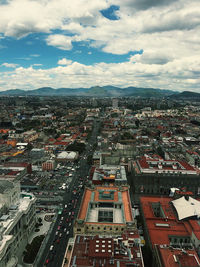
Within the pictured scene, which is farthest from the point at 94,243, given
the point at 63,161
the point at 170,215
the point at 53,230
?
the point at 63,161

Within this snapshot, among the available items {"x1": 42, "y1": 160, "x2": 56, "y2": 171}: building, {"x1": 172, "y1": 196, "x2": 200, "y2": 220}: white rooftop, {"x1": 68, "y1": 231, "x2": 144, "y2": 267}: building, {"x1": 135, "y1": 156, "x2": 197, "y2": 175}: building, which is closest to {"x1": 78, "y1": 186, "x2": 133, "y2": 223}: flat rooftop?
{"x1": 68, "y1": 231, "x2": 144, "y2": 267}: building

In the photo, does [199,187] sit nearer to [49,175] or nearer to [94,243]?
[94,243]

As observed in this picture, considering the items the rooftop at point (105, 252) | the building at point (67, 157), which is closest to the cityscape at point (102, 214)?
the rooftop at point (105, 252)

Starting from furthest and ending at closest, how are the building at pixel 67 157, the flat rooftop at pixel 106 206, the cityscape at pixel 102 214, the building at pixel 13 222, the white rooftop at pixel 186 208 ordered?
the building at pixel 67 157
the white rooftop at pixel 186 208
the flat rooftop at pixel 106 206
the building at pixel 13 222
the cityscape at pixel 102 214

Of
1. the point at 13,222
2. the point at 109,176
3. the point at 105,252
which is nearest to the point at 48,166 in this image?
the point at 109,176

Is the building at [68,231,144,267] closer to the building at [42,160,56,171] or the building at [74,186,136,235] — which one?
the building at [74,186,136,235]

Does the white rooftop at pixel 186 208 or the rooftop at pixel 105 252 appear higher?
the rooftop at pixel 105 252

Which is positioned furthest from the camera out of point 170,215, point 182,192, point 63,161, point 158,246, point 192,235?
point 63,161

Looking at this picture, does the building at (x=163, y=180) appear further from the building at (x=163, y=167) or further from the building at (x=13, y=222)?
the building at (x=13, y=222)
